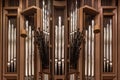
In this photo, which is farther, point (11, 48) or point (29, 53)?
point (11, 48)

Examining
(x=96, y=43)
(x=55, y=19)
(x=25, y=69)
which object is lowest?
(x=25, y=69)

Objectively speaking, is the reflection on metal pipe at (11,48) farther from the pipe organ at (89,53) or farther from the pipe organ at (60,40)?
the pipe organ at (89,53)

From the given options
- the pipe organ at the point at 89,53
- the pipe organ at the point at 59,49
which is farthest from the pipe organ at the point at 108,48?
the pipe organ at the point at 59,49

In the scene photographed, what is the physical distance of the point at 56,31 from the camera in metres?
11.0

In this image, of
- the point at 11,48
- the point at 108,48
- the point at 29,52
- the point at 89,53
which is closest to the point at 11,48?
the point at 11,48

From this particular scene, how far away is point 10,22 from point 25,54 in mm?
1097

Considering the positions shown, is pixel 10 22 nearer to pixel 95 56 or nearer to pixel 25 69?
pixel 25 69

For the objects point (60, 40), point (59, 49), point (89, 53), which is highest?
point (60, 40)

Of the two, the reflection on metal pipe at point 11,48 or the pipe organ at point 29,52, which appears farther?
the reflection on metal pipe at point 11,48

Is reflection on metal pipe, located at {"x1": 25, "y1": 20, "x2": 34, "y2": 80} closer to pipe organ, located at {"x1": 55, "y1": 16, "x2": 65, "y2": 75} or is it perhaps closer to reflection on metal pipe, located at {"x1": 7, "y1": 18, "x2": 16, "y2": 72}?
reflection on metal pipe, located at {"x1": 7, "y1": 18, "x2": 16, "y2": 72}

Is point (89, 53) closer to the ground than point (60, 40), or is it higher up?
closer to the ground

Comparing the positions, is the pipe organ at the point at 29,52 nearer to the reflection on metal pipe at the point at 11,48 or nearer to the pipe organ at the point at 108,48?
the reflection on metal pipe at the point at 11,48

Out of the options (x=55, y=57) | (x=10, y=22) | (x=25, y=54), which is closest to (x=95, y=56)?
(x=55, y=57)

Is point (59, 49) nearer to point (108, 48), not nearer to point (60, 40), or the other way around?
point (60, 40)
